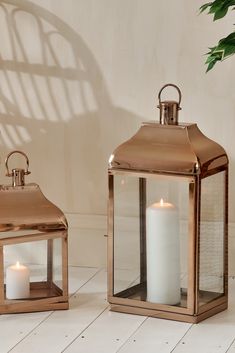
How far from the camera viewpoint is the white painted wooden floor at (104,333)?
210 cm

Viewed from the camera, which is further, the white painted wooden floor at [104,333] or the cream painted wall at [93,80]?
the cream painted wall at [93,80]

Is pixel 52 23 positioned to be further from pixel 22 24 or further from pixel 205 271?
pixel 205 271

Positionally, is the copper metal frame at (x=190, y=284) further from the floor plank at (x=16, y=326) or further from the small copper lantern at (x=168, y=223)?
the floor plank at (x=16, y=326)

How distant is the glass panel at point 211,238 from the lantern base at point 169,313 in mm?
31

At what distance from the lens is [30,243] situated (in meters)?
2.37

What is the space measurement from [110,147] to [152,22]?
370mm

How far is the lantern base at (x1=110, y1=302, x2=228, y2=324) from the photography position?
2266mm

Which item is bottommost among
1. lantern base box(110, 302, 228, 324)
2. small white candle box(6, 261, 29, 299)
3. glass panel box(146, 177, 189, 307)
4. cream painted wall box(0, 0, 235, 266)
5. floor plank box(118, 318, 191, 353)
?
floor plank box(118, 318, 191, 353)

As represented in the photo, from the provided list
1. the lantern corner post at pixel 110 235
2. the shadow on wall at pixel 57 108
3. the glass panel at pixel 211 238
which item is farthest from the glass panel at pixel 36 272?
the shadow on wall at pixel 57 108

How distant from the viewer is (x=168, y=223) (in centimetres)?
226

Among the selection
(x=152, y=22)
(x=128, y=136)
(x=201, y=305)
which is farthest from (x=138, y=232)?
(x=152, y=22)

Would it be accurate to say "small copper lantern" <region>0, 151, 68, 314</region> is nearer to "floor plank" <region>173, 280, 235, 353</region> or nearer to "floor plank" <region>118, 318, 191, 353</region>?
"floor plank" <region>118, 318, 191, 353</region>

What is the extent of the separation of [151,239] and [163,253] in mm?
44

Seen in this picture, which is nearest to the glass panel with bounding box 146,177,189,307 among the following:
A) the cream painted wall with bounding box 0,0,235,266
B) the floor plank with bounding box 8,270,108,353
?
the floor plank with bounding box 8,270,108,353
